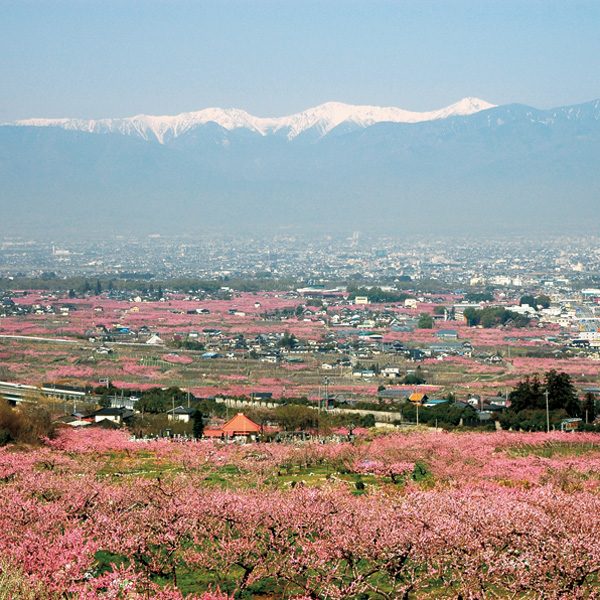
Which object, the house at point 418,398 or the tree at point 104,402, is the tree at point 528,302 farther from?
the tree at point 104,402

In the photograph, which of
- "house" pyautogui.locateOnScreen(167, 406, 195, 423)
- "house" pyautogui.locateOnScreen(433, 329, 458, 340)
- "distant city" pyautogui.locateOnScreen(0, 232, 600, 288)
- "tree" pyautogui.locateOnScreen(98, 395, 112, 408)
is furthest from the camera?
"distant city" pyautogui.locateOnScreen(0, 232, 600, 288)

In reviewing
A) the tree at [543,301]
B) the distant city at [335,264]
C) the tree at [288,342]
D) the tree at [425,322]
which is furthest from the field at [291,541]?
the distant city at [335,264]

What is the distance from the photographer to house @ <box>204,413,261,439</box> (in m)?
32.3

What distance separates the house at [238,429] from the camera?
1272 inches

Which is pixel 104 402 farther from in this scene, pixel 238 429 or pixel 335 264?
pixel 335 264

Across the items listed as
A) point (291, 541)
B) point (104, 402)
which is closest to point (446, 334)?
point (104, 402)

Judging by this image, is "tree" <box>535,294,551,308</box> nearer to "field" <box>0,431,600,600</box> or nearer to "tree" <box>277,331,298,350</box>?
"tree" <box>277,331,298,350</box>

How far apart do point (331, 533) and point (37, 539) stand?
13.9ft

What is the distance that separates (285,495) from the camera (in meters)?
17.0

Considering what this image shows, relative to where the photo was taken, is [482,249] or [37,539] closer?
[37,539]

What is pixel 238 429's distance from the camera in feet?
106

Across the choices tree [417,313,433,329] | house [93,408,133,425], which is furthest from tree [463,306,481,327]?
house [93,408,133,425]

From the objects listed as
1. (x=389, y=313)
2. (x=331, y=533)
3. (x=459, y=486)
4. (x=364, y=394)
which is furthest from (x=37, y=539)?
(x=389, y=313)

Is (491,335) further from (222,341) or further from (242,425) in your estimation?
(242,425)
